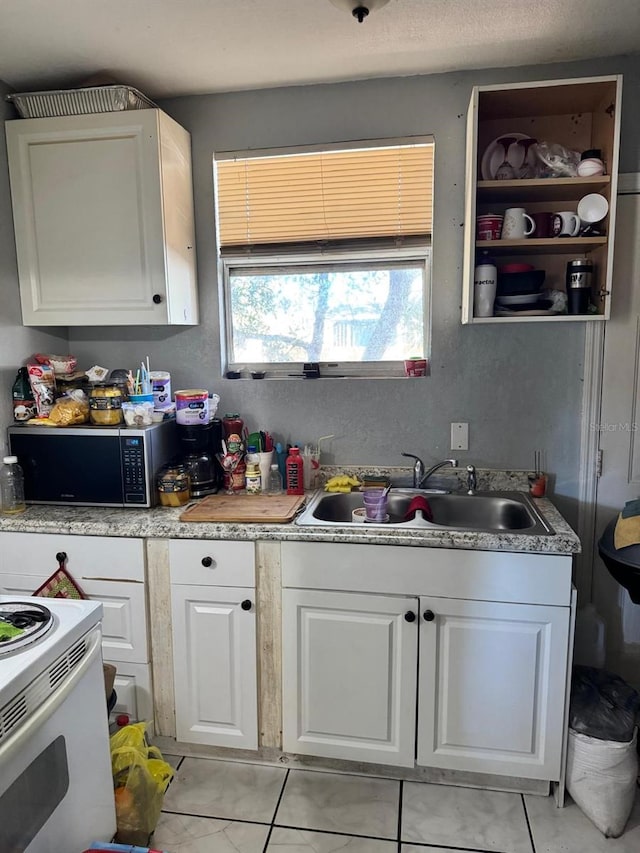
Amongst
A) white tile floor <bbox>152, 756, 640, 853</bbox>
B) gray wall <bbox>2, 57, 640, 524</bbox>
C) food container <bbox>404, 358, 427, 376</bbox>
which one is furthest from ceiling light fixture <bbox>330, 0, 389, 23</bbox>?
white tile floor <bbox>152, 756, 640, 853</bbox>

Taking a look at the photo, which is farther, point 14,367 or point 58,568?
point 14,367

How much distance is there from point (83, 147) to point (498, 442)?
1.86 m

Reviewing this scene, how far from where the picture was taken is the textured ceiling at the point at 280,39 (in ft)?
5.35

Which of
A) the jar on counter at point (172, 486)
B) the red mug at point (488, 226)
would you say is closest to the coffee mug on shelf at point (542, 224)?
the red mug at point (488, 226)

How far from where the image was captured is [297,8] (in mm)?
1629

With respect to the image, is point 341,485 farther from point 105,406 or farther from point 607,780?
point 607,780

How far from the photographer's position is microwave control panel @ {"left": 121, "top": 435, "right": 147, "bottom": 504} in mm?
1991

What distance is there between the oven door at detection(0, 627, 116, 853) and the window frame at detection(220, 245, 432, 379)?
1.31 meters

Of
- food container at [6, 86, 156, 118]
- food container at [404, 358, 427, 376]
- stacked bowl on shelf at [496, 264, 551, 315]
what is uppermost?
food container at [6, 86, 156, 118]

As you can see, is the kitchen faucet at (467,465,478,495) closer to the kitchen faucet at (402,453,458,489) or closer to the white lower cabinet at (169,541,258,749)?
the kitchen faucet at (402,453,458,489)

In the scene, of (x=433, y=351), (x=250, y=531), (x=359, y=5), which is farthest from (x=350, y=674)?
A: (x=359, y=5)

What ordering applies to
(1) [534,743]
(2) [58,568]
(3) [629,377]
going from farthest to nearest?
1. (3) [629,377]
2. (2) [58,568]
3. (1) [534,743]

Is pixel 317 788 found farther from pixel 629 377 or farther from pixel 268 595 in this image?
pixel 629 377

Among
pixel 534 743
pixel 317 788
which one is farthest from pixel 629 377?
pixel 317 788
